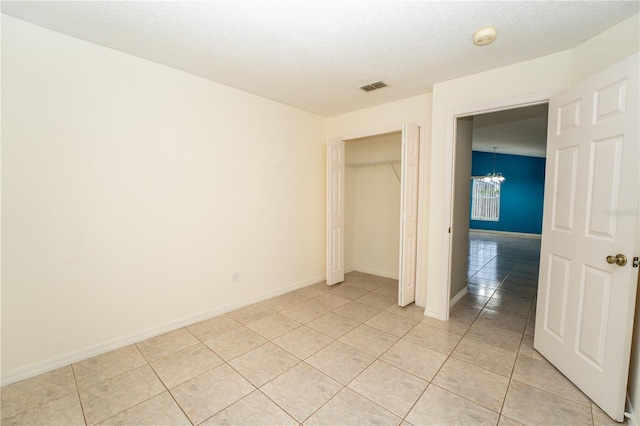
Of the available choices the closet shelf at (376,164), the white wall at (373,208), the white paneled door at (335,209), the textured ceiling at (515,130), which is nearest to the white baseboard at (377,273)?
the white wall at (373,208)

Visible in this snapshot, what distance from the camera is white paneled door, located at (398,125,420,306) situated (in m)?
3.28

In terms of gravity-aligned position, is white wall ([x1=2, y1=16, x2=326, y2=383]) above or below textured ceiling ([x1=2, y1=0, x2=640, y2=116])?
below

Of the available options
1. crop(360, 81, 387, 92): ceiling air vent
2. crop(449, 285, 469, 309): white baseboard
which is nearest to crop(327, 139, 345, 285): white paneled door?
crop(360, 81, 387, 92): ceiling air vent

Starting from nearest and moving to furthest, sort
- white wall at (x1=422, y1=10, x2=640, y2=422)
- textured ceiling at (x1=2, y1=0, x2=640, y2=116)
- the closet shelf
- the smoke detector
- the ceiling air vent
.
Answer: textured ceiling at (x1=2, y1=0, x2=640, y2=116) → white wall at (x1=422, y1=10, x2=640, y2=422) → the smoke detector → the ceiling air vent → the closet shelf

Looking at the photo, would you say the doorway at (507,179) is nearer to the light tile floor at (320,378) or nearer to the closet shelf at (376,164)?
the closet shelf at (376,164)

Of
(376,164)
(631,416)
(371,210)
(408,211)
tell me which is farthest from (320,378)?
(376,164)

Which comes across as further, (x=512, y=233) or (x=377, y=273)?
(x=512, y=233)

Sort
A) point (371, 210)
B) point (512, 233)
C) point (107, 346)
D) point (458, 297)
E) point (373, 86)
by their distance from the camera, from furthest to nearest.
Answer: point (512, 233) → point (371, 210) → point (458, 297) → point (373, 86) → point (107, 346)

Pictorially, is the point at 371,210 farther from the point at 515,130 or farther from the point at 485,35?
the point at 515,130

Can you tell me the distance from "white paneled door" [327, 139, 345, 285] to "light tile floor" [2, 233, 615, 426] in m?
1.02

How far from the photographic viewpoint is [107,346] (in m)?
2.42

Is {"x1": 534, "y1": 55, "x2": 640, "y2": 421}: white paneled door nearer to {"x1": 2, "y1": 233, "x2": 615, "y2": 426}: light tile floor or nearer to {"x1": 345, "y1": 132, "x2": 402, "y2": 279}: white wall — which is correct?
{"x1": 2, "y1": 233, "x2": 615, "y2": 426}: light tile floor

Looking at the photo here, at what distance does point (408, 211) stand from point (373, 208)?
142cm

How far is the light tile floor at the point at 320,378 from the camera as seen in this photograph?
1729mm
